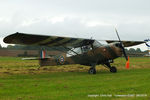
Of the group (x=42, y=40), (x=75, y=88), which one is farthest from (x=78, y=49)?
(x=75, y=88)

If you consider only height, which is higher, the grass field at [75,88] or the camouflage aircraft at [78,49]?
the camouflage aircraft at [78,49]

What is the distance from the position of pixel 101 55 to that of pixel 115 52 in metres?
1.19

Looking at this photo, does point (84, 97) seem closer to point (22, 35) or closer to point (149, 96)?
point (149, 96)

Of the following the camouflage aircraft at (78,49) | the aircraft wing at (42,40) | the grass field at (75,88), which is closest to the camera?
the grass field at (75,88)

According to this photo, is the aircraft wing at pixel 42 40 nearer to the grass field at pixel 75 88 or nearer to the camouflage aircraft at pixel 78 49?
the camouflage aircraft at pixel 78 49

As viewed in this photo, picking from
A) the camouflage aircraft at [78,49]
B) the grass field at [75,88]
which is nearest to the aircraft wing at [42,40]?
the camouflage aircraft at [78,49]

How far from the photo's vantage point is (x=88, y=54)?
A: 1570cm

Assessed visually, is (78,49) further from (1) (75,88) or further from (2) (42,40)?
(1) (75,88)

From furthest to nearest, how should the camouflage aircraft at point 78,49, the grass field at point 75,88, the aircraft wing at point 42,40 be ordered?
the camouflage aircraft at point 78,49 < the aircraft wing at point 42,40 < the grass field at point 75,88

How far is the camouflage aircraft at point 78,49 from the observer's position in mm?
13464

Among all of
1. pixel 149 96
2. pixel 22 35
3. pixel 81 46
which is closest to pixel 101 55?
pixel 81 46

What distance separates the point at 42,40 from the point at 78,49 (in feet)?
11.9

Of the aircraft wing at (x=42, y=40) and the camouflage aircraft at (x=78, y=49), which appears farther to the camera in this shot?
the camouflage aircraft at (x=78, y=49)

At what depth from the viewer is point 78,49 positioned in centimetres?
1661
